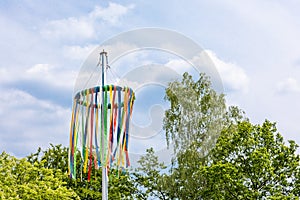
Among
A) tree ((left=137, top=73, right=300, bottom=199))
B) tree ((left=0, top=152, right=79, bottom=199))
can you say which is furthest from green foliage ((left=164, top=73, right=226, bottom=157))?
tree ((left=0, top=152, right=79, bottom=199))

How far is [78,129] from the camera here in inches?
765

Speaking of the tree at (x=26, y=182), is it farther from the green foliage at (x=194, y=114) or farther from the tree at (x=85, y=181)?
the green foliage at (x=194, y=114)

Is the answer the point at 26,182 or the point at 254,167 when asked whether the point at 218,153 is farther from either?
the point at 26,182

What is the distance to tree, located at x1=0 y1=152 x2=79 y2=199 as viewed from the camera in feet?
61.4

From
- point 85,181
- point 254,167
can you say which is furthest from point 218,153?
point 85,181

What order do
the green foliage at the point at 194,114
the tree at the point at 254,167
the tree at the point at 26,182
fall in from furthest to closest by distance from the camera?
the green foliage at the point at 194,114, the tree at the point at 254,167, the tree at the point at 26,182

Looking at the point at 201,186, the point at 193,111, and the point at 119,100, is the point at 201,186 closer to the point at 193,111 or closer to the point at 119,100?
the point at 193,111

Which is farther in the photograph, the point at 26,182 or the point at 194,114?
the point at 194,114

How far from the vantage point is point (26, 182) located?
20.6 meters

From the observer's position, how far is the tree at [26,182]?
18719 mm

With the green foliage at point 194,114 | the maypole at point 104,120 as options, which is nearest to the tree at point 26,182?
the maypole at point 104,120

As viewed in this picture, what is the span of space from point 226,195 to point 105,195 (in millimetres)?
7243

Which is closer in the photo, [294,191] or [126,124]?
[126,124]

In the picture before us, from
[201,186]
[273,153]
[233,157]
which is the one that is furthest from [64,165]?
[273,153]
